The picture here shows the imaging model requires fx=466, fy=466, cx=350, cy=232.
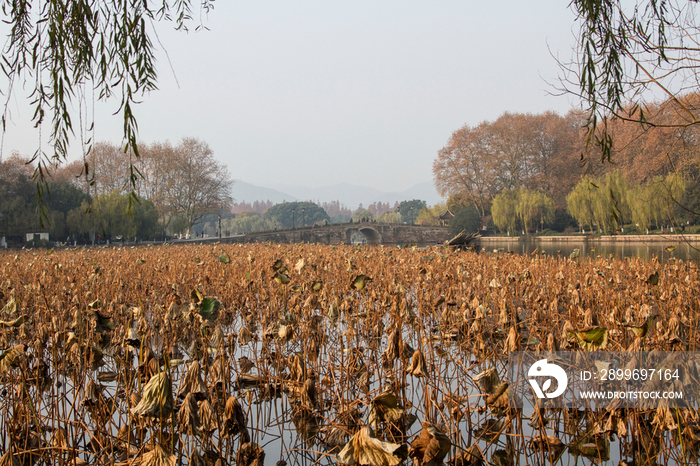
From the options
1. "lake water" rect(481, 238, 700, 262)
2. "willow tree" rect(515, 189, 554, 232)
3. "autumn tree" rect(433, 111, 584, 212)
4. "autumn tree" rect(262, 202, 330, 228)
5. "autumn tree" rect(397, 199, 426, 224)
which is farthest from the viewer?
"autumn tree" rect(262, 202, 330, 228)

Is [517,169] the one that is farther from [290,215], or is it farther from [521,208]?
[290,215]

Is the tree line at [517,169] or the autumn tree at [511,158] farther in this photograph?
the autumn tree at [511,158]

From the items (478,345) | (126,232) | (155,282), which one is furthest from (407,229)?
(478,345)

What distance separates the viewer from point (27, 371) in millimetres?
3100

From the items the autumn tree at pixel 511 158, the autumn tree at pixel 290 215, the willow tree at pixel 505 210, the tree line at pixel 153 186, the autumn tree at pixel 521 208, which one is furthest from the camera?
the autumn tree at pixel 290 215

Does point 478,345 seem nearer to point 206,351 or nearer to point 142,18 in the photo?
Result: point 206,351

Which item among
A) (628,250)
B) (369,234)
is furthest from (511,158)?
(628,250)

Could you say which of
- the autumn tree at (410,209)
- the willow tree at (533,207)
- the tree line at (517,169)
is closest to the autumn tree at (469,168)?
the tree line at (517,169)

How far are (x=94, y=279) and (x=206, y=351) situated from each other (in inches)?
195

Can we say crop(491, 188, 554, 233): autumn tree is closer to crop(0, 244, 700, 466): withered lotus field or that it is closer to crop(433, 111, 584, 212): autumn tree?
crop(433, 111, 584, 212): autumn tree

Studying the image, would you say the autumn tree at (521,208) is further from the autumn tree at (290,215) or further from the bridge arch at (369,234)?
the autumn tree at (290,215)

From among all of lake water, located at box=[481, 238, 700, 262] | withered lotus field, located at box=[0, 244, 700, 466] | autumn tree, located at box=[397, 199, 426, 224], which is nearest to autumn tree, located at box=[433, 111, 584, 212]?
lake water, located at box=[481, 238, 700, 262]

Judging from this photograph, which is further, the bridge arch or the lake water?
the bridge arch

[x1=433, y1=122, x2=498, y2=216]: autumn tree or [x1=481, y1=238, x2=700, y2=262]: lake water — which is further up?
[x1=433, y1=122, x2=498, y2=216]: autumn tree
